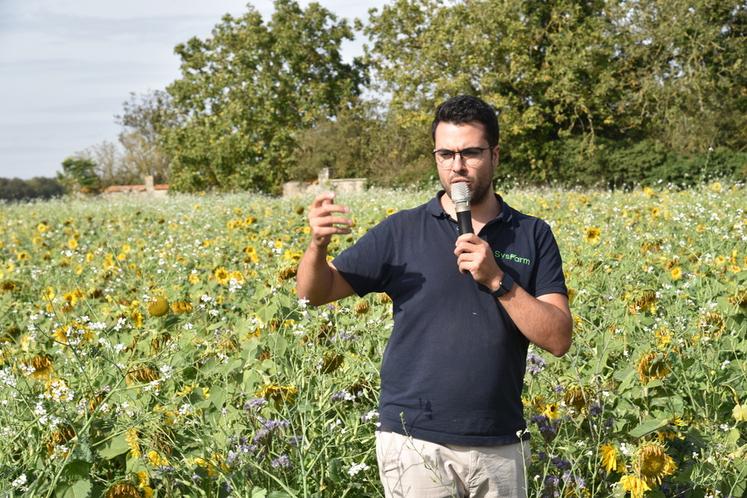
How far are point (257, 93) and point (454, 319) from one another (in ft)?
116

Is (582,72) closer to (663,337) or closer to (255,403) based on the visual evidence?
(663,337)

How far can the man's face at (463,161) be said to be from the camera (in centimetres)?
223

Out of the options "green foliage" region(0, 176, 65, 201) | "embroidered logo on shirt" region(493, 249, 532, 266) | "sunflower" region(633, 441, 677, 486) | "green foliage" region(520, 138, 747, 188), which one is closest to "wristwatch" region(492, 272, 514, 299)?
"embroidered logo on shirt" region(493, 249, 532, 266)

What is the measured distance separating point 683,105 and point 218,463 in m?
26.0

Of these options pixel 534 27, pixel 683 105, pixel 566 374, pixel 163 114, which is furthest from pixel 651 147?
pixel 163 114

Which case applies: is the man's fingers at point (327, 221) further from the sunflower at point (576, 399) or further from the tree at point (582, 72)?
the tree at point (582, 72)

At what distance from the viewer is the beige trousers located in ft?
7.10

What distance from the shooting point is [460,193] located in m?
2.09

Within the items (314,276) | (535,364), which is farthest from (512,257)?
(535,364)

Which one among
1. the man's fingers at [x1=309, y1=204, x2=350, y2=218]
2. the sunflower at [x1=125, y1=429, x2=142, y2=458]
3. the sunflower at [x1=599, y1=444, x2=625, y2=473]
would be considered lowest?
the sunflower at [x1=599, y1=444, x2=625, y2=473]

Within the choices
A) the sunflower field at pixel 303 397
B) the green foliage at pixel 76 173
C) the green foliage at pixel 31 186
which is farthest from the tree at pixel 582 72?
the green foliage at pixel 31 186

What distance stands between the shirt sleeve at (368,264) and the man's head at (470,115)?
1.13 ft

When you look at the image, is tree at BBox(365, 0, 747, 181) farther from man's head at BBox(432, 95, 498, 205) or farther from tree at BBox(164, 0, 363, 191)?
man's head at BBox(432, 95, 498, 205)

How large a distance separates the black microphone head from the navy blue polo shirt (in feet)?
0.73
